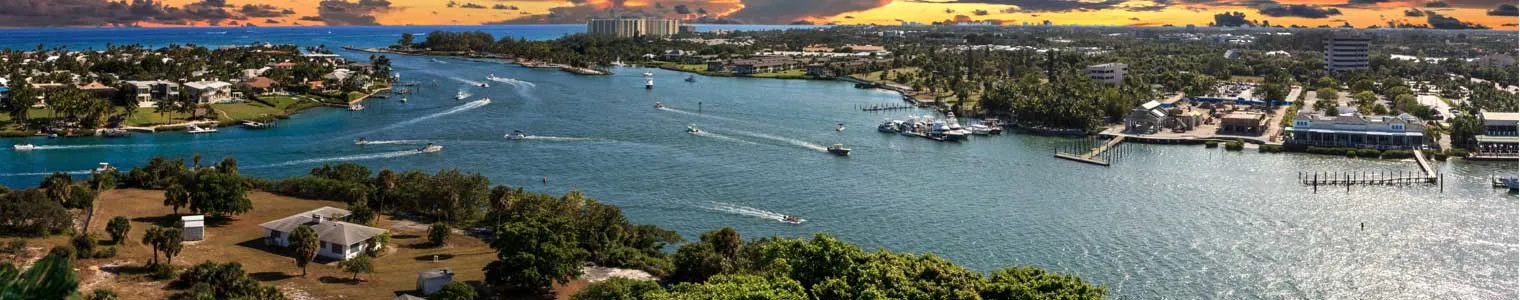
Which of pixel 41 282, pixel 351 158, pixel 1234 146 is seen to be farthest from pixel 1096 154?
pixel 41 282

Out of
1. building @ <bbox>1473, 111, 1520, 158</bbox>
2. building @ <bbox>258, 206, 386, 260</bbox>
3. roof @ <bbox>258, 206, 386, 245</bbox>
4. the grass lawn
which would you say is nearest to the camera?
the grass lawn

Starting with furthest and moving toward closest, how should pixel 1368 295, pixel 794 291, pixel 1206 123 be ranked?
pixel 1206 123, pixel 1368 295, pixel 794 291

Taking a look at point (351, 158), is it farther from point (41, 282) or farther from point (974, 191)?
point (41, 282)

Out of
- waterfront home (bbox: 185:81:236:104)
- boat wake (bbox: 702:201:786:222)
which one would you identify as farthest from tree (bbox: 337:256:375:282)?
waterfront home (bbox: 185:81:236:104)

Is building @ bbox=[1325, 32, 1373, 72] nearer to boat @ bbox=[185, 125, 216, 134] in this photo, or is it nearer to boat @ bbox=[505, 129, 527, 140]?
boat @ bbox=[505, 129, 527, 140]

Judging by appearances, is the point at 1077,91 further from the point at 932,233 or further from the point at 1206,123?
the point at 932,233

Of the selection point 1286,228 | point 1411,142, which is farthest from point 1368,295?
point 1411,142
